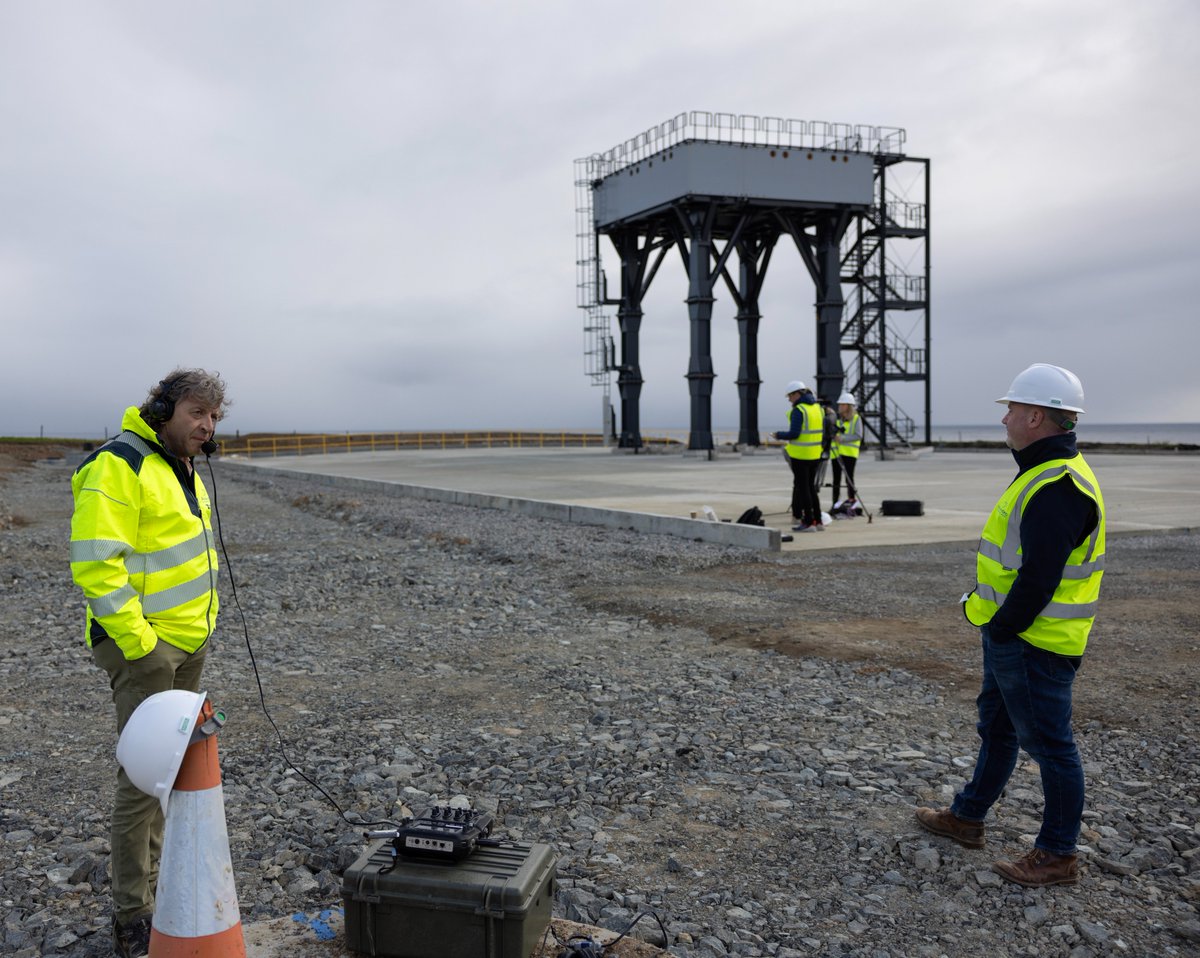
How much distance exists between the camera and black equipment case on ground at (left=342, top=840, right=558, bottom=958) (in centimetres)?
308

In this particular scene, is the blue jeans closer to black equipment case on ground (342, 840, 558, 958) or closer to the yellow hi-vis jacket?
black equipment case on ground (342, 840, 558, 958)

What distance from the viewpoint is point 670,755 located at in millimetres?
5484

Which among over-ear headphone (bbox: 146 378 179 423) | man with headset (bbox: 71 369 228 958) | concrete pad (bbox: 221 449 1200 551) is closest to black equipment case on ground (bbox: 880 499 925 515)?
concrete pad (bbox: 221 449 1200 551)

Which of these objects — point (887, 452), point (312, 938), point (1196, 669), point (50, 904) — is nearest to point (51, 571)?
point (50, 904)

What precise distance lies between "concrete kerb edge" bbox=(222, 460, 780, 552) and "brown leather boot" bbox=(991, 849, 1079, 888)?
30.7 ft

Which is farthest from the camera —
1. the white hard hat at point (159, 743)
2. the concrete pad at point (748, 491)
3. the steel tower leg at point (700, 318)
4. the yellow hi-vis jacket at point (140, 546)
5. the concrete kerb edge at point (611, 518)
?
the steel tower leg at point (700, 318)

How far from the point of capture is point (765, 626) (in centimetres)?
883

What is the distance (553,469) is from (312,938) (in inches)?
1113

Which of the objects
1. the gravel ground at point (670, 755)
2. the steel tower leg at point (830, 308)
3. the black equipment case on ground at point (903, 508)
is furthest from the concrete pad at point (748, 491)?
the gravel ground at point (670, 755)

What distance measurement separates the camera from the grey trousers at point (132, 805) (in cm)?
350

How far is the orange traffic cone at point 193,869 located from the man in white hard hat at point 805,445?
1220 cm

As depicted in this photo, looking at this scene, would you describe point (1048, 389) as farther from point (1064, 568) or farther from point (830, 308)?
point (830, 308)

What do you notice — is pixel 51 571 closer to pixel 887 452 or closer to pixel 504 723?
pixel 504 723

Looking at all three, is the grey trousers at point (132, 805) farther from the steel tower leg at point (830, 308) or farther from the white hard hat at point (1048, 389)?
the steel tower leg at point (830, 308)
